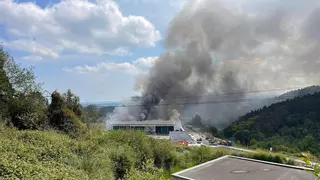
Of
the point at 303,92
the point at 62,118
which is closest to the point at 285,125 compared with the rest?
the point at 303,92

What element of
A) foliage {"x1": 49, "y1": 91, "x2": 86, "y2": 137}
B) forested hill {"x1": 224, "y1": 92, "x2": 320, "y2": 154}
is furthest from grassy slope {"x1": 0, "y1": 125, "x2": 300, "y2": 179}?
forested hill {"x1": 224, "y1": 92, "x2": 320, "y2": 154}

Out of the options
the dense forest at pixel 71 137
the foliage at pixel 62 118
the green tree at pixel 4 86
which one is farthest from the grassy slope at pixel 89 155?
the green tree at pixel 4 86

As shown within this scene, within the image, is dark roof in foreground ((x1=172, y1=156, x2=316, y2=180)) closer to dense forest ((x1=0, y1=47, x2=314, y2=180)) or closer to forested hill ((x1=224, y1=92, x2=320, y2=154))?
dense forest ((x1=0, y1=47, x2=314, y2=180))

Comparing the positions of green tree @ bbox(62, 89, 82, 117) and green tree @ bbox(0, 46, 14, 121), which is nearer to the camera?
green tree @ bbox(0, 46, 14, 121)

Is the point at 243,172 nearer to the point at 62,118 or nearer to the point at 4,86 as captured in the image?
the point at 62,118

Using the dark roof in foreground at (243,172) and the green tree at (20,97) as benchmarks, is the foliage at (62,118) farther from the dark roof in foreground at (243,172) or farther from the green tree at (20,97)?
the dark roof in foreground at (243,172)

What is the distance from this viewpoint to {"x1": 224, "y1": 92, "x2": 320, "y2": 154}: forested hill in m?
28.8

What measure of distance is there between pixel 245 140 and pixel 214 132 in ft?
46.8

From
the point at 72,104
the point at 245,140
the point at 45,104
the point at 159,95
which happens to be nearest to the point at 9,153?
the point at 45,104

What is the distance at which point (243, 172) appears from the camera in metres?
10.1

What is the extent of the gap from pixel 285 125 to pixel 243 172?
2690 cm

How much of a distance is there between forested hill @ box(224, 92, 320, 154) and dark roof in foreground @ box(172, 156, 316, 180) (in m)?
16.6

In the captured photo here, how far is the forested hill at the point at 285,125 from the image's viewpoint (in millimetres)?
28781

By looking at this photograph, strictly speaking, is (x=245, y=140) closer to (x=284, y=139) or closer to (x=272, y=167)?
(x=284, y=139)
